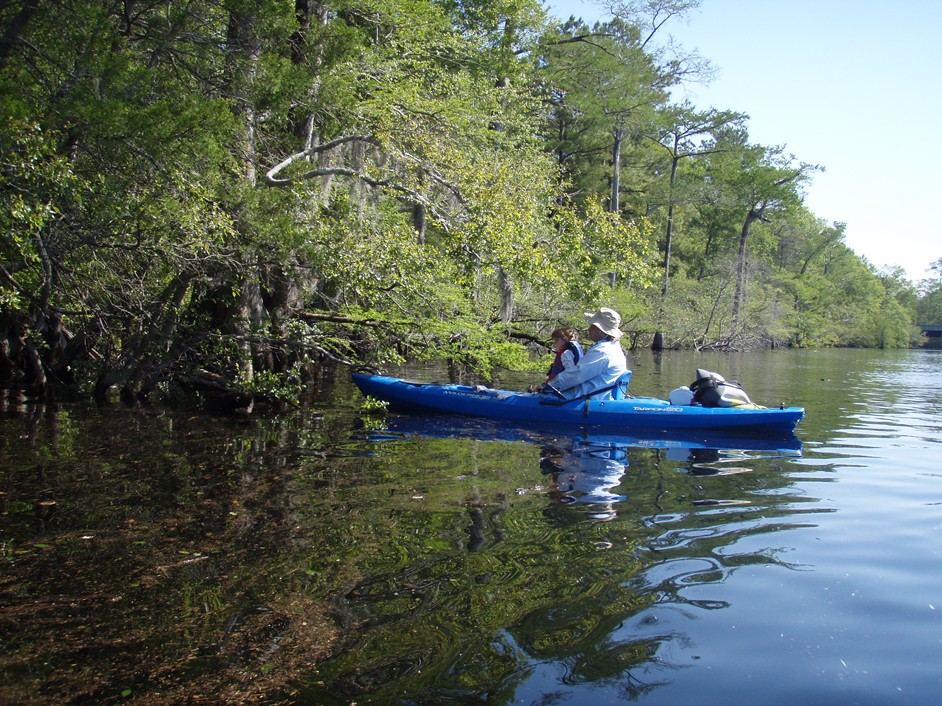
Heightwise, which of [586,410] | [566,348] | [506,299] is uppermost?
[506,299]

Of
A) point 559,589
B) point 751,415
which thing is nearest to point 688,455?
point 751,415

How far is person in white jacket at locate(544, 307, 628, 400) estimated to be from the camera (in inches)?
333

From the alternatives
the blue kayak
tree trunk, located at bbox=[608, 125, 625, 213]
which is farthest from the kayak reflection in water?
tree trunk, located at bbox=[608, 125, 625, 213]

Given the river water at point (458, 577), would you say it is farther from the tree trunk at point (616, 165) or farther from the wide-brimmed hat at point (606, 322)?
the tree trunk at point (616, 165)

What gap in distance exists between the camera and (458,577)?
346 centimetres

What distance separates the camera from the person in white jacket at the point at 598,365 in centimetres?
846

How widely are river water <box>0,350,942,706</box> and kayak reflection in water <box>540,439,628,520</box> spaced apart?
42 mm

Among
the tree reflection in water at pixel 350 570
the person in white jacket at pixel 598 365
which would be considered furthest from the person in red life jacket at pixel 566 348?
the tree reflection in water at pixel 350 570

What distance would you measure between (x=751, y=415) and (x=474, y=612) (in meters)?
6.19

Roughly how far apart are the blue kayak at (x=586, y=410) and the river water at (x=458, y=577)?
157 cm

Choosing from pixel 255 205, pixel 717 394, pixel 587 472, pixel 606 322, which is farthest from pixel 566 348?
pixel 255 205

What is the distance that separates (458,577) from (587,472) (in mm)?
2959

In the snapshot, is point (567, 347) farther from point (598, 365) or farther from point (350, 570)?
point (350, 570)

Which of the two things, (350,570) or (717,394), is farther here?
(717,394)
